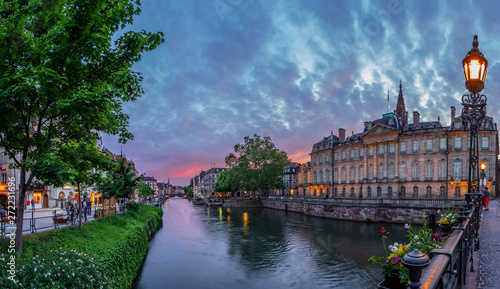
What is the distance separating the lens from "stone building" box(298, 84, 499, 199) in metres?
46.3

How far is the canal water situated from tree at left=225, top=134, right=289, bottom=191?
37.4 meters

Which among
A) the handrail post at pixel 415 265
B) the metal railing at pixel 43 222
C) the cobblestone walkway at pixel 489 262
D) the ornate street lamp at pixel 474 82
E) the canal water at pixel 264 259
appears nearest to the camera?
the handrail post at pixel 415 265

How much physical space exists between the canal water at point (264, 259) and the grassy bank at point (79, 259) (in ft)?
8.65

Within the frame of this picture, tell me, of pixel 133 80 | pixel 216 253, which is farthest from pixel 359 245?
pixel 133 80

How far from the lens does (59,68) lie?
9.68 metres

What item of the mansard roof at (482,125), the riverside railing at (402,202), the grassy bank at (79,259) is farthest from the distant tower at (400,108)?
the grassy bank at (79,259)

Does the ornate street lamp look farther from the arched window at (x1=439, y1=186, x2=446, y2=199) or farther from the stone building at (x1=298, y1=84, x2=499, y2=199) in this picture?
the arched window at (x1=439, y1=186, x2=446, y2=199)

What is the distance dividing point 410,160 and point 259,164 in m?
37.3

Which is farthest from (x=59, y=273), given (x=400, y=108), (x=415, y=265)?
(x=400, y=108)

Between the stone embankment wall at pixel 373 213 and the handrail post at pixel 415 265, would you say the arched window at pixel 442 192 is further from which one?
the handrail post at pixel 415 265

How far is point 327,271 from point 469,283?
15781 mm

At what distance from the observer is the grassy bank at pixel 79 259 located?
326 inches

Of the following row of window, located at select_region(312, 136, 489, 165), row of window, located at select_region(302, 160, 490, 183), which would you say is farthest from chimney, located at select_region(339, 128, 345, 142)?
row of window, located at select_region(302, 160, 490, 183)

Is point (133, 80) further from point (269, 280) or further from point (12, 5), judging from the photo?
point (269, 280)
